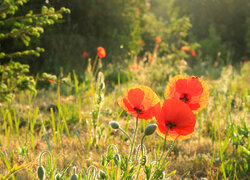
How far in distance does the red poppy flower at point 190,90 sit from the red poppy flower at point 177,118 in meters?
0.15

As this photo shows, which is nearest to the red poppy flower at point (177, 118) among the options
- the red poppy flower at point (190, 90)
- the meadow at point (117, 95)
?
the meadow at point (117, 95)

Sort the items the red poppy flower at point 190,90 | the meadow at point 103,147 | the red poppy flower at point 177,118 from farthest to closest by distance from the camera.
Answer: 1. the meadow at point 103,147
2. the red poppy flower at point 190,90
3. the red poppy flower at point 177,118

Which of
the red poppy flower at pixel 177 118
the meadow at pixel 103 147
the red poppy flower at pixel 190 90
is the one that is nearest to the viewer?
the red poppy flower at pixel 177 118

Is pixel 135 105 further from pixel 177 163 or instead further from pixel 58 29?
pixel 58 29

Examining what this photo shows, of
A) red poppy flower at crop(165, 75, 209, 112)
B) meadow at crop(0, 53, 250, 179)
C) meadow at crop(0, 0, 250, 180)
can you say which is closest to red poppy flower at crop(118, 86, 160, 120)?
meadow at crop(0, 0, 250, 180)

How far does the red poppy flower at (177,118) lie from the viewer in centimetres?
87

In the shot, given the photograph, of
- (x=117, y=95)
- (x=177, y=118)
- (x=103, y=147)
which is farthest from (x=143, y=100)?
(x=117, y=95)

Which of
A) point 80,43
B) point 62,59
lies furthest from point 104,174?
point 80,43

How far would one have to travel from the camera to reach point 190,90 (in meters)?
1.00

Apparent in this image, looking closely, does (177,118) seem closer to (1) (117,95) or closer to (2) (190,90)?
(2) (190,90)

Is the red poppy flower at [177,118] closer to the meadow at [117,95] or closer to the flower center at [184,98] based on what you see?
the meadow at [117,95]

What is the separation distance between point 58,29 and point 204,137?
541 cm

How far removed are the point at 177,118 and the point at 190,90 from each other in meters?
0.17

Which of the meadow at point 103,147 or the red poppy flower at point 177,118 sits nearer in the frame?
the red poppy flower at point 177,118
